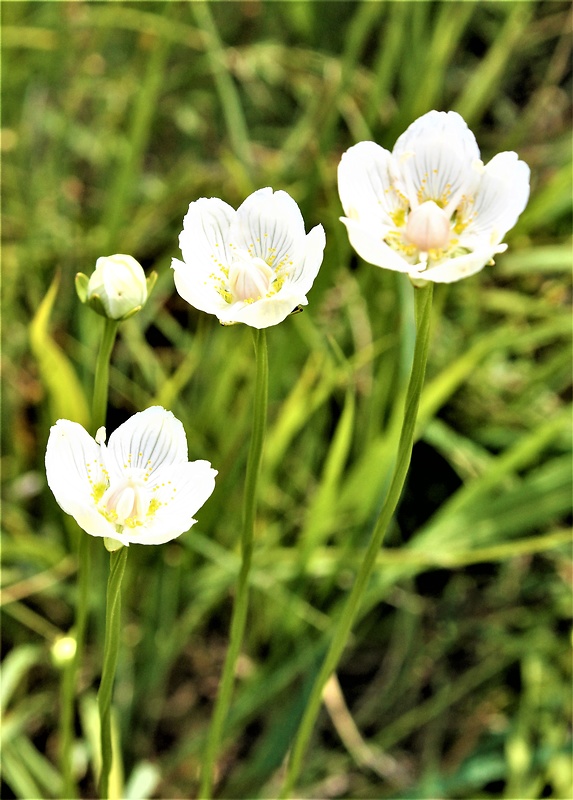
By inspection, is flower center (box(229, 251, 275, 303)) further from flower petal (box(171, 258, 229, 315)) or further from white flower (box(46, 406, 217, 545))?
white flower (box(46, 406, 217, 545))

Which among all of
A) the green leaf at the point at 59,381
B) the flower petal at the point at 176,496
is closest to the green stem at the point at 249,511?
the flower petal at the point at 176,496

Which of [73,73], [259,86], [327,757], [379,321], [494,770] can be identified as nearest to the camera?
[494,770]

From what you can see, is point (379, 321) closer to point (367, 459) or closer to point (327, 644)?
point (367, 459)

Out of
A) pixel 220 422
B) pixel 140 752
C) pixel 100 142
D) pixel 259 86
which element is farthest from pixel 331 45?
pixel 140 752

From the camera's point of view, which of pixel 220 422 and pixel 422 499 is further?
pixel 422 499

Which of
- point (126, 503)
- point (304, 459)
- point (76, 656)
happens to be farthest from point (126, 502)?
point (304, 459)

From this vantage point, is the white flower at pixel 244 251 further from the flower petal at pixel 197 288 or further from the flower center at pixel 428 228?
the flower center at pixel 428 228
